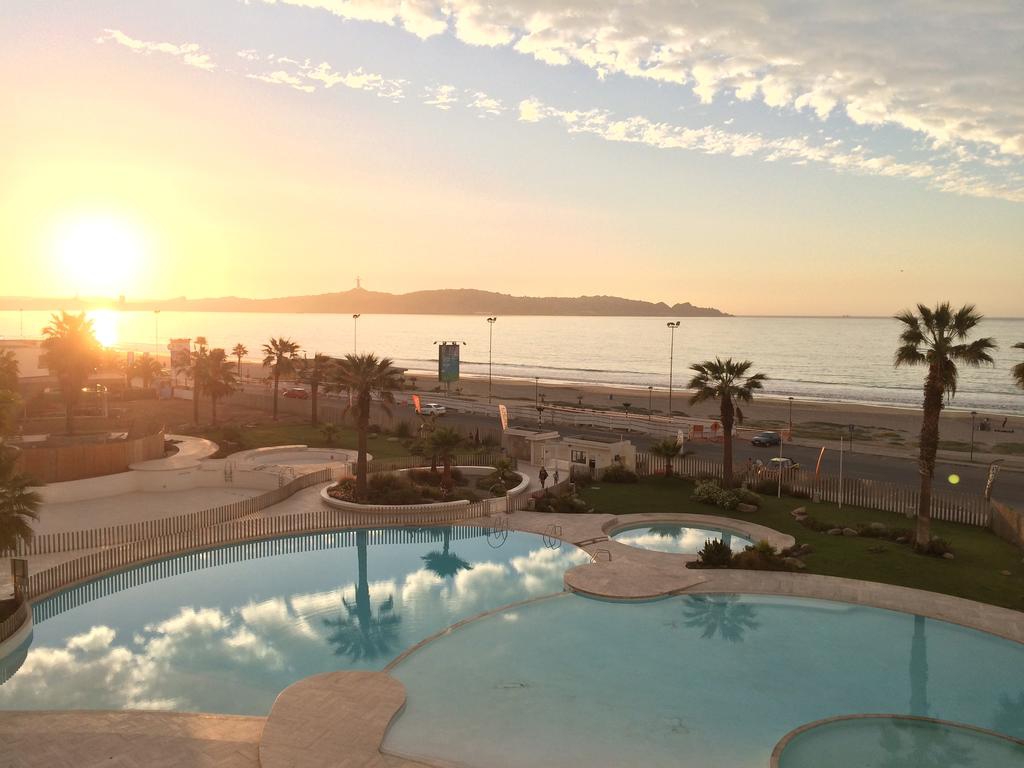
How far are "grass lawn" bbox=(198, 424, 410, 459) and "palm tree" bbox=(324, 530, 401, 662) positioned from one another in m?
24.4

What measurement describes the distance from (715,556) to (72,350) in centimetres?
5074

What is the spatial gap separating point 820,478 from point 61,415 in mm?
56298

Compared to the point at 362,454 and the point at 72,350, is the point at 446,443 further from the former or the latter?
the point at 72,350

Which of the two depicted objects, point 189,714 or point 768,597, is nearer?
point 189,714

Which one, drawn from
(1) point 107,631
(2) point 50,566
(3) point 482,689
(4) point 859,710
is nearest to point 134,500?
(2) point 50,566

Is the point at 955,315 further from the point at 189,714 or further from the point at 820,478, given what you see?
the point at 189,714

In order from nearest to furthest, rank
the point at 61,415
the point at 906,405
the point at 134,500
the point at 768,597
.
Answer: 1. the point at 768,597
2. the point at 134,500
3. the point at 61,415
4. the point at 906,405

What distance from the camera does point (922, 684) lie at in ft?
62.3

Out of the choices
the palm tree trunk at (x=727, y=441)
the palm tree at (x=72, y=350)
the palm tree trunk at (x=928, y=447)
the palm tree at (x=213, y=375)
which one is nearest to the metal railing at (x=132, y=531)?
the palm tree trunk at (x=727, y=441)

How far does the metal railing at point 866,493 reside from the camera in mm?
33500

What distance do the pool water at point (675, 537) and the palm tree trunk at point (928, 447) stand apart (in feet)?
21.4

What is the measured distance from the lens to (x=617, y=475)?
137 feet

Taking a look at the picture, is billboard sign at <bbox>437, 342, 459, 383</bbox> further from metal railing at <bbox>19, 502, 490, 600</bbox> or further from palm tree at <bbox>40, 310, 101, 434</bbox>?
metal railing at <bbox>19, 502, 490, 600</bbox>

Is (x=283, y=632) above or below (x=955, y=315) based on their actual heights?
below
